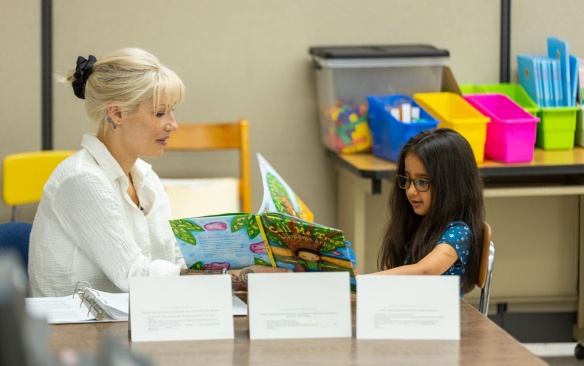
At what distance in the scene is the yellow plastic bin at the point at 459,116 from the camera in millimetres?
3617

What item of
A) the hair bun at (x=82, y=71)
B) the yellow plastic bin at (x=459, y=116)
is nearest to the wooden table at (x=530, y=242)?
the yellow plastic bin at (x=459, y=116)

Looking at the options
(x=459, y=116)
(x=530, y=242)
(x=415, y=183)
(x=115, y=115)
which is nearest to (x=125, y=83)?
(x=115, y=115)

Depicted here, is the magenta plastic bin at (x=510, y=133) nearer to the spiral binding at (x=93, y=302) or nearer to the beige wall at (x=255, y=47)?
the beige wall at (x=255, y=47)

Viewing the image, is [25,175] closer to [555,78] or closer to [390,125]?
[390,125]

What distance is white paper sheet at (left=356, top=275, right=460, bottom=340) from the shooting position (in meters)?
1.81

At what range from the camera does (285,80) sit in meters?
4.02

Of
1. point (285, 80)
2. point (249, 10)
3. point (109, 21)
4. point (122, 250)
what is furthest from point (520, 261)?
point (122, 250)

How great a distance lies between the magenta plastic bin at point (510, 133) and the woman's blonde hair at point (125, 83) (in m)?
1.57

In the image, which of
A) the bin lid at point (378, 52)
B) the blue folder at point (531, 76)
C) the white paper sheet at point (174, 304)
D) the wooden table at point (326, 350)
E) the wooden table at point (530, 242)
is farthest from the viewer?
the wooden table at point (530, 242)

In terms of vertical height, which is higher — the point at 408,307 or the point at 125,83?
the point at 125,83

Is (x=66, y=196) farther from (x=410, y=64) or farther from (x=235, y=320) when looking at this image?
(x=410, y=64)

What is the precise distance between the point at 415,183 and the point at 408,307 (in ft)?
2.14

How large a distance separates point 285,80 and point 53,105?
96cm

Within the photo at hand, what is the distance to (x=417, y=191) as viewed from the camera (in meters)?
2.42
